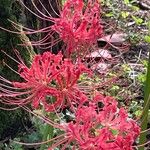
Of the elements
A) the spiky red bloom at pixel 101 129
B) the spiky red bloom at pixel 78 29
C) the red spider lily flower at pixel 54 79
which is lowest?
the spiky red bloom at pixel 101 129

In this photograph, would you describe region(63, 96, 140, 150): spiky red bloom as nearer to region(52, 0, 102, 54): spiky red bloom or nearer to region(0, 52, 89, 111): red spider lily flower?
region(0, 52, 89, 111): red spider lily flower

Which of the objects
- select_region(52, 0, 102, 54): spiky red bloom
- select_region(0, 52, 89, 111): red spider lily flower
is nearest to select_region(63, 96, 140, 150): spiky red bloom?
select_region(0, 52, 89, 111): red spider lily flower

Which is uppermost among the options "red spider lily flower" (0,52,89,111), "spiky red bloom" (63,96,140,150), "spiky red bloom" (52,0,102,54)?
"spiky red bloom" (52,0,102,54)

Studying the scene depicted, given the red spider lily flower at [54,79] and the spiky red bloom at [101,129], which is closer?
the spiky red bloom at [101,129]

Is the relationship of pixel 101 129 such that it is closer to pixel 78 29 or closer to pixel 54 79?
pixel 54 79

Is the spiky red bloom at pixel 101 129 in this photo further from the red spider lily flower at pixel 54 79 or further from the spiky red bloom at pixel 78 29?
the spiky red bloom at pixel 78 29

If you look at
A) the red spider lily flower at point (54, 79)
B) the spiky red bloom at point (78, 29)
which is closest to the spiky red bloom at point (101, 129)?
the red spider lily flower at point (54, 79)

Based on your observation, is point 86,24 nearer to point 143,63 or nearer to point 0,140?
point 0,140
